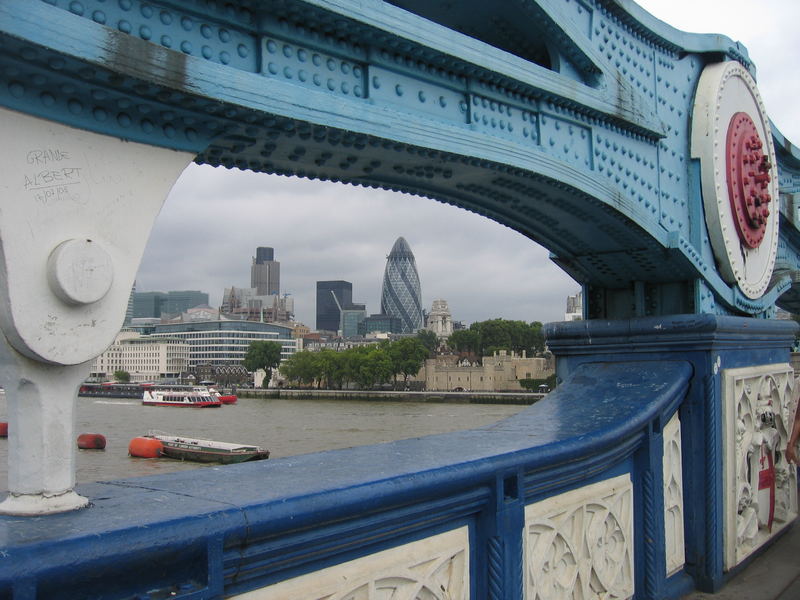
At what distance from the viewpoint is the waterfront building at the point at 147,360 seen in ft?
390

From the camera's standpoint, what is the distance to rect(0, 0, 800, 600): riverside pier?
2.25 metres

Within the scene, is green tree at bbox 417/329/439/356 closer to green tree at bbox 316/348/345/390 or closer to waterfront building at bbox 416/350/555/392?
waterfront building at bbox 416/350/555/392

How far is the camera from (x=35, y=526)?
6.87 feet

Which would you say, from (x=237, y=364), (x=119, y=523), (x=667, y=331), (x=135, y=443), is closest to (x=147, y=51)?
(x=119, y=523)

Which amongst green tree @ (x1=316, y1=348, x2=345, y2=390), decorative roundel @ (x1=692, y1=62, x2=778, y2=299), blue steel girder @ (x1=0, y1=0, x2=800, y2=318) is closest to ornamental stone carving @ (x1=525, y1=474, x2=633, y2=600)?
blue steel girder @ (x1=0, y1=0, x2=800, y2=318)

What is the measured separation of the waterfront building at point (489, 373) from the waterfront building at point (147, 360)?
4738cm

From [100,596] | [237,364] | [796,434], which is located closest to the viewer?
[100,596]

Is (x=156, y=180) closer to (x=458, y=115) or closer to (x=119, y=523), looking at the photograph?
(x=119, y=523)

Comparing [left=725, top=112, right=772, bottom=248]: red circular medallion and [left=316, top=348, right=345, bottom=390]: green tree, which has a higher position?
[left=725, top=112, right=772, bottom=248]: red circular medallion

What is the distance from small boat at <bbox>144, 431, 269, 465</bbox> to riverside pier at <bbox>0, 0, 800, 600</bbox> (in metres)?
24.5

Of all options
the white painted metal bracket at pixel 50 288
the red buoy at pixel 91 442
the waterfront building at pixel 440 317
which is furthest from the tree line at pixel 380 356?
the white painted metal bracket at pixel 50 288

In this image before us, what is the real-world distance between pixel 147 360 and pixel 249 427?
Result: 264ft

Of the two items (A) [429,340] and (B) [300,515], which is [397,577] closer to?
(B) [300,515]

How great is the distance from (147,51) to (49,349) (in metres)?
1.01
